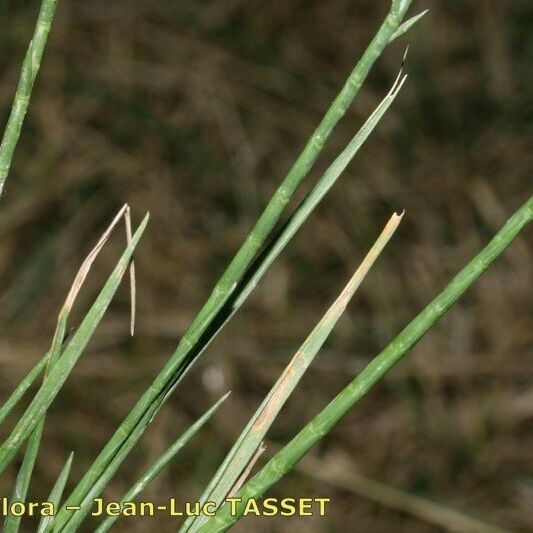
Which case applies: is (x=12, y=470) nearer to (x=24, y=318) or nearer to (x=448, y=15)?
(x=24, y=318)

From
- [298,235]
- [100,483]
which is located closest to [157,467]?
[100,483]

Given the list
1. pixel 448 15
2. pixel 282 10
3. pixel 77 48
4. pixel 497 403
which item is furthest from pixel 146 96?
pixel 497 403

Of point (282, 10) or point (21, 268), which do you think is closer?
point (21, 268)

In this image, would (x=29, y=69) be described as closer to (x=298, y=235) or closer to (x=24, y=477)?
(x=24, y=477)

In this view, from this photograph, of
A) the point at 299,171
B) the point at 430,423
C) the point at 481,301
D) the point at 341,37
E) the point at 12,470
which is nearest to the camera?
the point at 299,171

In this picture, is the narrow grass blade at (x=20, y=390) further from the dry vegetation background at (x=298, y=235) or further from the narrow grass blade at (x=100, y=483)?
the dry vegetation background at (x=298, y=235)

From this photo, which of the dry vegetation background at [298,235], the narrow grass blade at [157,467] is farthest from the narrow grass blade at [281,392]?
the dry vegetation background at [298,235]
